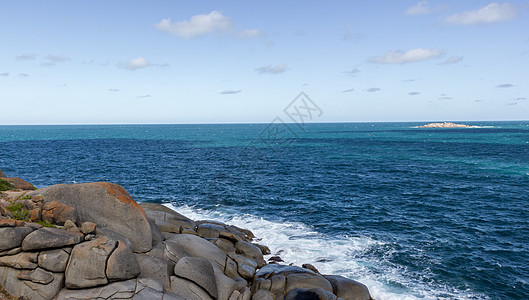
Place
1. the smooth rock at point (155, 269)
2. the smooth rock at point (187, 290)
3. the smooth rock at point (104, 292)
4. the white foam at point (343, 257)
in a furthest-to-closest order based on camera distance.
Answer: the white foam at point (343, 257), the smooth rock at point (155, 269), the smooth rock at point (187, 290), the smooth rock at point (104, 292)

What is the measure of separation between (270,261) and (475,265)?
1583 centimetres

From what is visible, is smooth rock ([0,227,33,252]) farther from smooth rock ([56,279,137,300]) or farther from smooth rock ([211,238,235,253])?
smooth rock ([211,238,235,253])

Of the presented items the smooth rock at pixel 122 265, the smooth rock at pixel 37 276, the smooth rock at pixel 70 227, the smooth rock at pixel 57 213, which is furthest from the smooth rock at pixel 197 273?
the smooth rock at pixel 57 213

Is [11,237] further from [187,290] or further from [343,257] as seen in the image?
[343,257]

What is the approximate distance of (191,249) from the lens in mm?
20484

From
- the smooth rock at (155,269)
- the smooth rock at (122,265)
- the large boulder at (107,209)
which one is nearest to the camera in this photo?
the smooth rock at (122,265)

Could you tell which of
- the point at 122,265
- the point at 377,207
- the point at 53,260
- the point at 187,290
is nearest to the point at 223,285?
the point at 187,290

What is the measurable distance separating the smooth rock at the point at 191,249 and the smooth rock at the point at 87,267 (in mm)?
4327

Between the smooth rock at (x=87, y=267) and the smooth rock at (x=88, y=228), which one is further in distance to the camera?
the smooth rock at (x=88, y=228)

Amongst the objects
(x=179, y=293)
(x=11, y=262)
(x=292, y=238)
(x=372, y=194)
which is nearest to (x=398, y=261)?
(x=292, y=238)

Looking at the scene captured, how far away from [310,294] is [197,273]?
6.48 m

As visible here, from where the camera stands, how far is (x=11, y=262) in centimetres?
1523

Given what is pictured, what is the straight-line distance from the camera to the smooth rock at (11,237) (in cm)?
1523

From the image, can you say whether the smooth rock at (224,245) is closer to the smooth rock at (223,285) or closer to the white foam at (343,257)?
the white foam at (343,257)
